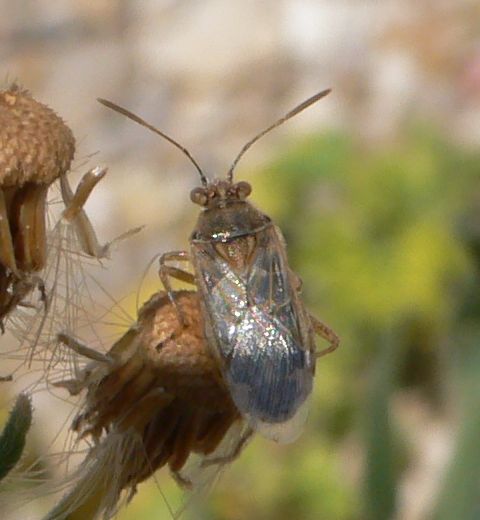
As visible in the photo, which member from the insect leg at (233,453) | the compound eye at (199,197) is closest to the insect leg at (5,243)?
the insect leg at (233,453)

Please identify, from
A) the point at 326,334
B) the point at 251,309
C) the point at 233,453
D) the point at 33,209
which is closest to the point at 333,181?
the point at 326,334

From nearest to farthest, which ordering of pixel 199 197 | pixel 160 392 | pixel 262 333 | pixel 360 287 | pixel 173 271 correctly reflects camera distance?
pixel 160 392
pixel 262 333
pixel 173 271
pixel 199 197
pixel 360 287

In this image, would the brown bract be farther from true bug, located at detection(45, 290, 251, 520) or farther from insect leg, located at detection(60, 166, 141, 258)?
insect leg, located at detection(60, 166, 141, 258)

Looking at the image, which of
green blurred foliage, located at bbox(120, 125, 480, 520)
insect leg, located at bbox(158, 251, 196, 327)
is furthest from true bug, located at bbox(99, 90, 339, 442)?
green blurred foliage, located at bbox(120, 125, 480, 520)

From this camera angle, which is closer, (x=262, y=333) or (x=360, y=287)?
(x=262, y=333)

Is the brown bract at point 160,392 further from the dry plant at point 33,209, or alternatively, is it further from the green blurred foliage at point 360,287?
the green blurred foliage at point 360,287

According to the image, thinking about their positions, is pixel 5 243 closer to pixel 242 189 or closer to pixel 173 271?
pixel 173 271
